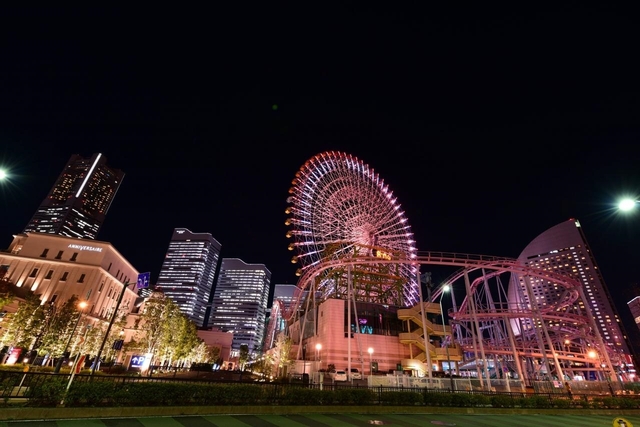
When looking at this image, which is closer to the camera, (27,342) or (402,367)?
(27,342)

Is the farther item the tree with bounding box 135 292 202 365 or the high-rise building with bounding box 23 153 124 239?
the high-rise building with bounding box 23 153 124 239

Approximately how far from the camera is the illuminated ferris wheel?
2121 inches

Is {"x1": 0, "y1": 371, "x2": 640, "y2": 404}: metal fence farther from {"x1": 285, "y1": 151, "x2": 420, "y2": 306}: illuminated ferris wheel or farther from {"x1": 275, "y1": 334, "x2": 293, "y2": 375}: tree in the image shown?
{"x1": 285, "y1": 151, "x2": 420, "y2": 306}: illuminated ferris wheel

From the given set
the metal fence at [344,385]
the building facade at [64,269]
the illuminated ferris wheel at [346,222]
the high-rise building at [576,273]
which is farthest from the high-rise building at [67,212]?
the high-rise building at [576,273]

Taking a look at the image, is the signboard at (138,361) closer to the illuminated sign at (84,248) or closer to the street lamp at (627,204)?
the illuminated sign at (84,248)

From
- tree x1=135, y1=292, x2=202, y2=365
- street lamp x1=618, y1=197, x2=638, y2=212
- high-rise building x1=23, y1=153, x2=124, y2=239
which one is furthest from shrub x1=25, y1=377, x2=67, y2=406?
high-rise building x1=23, y1=153, x2=124, y2=239

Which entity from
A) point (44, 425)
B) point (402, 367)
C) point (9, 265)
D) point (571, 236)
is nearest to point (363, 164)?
point (402, 367)

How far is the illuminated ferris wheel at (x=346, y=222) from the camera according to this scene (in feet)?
177

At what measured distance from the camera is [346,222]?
2224 inches

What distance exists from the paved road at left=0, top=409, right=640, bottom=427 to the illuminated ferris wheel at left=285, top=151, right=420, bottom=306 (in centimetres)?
3479

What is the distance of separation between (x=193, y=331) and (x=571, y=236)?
205996 millimetres

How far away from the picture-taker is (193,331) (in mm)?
63531

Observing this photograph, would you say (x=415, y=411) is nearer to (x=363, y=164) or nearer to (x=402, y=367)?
(x=402, y=367)

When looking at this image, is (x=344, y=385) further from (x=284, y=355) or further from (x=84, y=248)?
(x=84, y=248)
